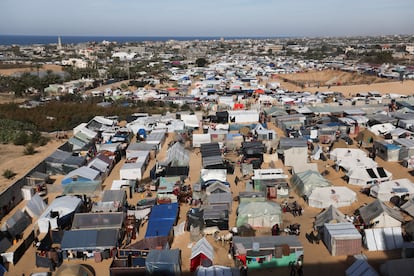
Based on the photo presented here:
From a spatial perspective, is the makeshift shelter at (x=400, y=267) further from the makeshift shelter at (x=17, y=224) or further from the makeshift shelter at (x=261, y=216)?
the makeshift shelter at (x=17, y=224)

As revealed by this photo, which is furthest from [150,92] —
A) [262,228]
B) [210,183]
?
[262,228]

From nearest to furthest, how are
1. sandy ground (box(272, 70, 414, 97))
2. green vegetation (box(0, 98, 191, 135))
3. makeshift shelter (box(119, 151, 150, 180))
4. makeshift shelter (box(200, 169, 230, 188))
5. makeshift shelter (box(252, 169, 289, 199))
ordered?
makeshift shelter (box(252, 169, 289, 199)) < makeshift shelter (box(200, 169, 230, 188)) < makeshift shelter (box(119, 151, 150, 180)) < green vegetation (box(0, 98, 191, 135)) < sandy ground (box(272, 70, 414, 97))

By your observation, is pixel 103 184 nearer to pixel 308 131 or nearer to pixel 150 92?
pixel 308 131

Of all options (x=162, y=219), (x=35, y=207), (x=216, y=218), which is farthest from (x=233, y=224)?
(x=35, y=207)

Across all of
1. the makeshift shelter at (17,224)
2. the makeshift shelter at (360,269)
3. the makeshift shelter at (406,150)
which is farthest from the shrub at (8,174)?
the makeshift shelter at (406,150)

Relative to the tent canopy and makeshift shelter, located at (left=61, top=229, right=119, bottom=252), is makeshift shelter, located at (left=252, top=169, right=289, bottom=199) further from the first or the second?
makeshift shelter, located at (left=61, top=229, right=119, bottom=252)

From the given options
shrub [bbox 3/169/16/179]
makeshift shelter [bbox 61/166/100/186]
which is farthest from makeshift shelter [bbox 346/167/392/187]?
shrub [bbox 3/169/16/179]
